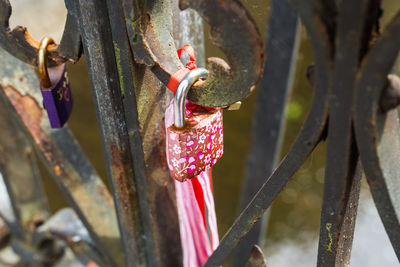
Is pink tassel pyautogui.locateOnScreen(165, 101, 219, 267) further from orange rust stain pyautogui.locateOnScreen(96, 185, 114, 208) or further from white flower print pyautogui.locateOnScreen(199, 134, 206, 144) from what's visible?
orange rust stain pyautogui.locateOnScreen(96, 185, 114, 208)

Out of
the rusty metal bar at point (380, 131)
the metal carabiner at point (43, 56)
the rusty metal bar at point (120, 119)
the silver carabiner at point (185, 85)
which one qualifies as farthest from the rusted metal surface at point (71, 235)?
the rusty metal bar at point (380, 131)

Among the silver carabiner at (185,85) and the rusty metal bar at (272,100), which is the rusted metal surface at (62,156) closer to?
the silver carabiner at (185,85)

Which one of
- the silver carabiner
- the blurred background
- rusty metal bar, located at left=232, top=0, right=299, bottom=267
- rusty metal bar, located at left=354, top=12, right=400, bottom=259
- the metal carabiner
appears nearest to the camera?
rusty metal bar, located at left=354, top=12, right=400, bottom=259

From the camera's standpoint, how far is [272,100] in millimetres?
2191

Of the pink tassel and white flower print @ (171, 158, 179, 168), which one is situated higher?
white flower print @ (171, 158, 179, 168)

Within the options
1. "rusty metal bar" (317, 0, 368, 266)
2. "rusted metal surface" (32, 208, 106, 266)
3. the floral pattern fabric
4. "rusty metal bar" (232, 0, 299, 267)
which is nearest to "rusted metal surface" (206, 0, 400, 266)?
"rusty metal bar" (317, 0, 368, 266)

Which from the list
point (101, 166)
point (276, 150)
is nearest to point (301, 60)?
point (276, 150)

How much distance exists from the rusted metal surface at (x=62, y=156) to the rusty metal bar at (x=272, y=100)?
0.79m

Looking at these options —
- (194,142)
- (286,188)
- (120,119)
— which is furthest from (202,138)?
(286,188)

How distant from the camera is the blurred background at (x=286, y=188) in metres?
2.47

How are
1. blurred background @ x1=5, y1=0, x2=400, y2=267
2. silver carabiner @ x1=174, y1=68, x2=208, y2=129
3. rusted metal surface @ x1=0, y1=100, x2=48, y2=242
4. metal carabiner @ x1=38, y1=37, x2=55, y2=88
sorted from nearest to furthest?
silver carabiner @ x1=174, y1=68, x2=208, y2=129
metal carabiner @ x1=38, y1=37, x2=55, y2=88
rusted metal surface @ x1=0, y1=100, x2=48, y2=242
blurred background @ x1=5, y1=0, x2=400, y2=267

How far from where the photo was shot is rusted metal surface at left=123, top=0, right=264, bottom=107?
482 mm

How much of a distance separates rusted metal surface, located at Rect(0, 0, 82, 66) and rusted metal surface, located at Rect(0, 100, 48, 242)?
1.57 feet

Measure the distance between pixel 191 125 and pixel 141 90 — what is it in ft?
0.37
